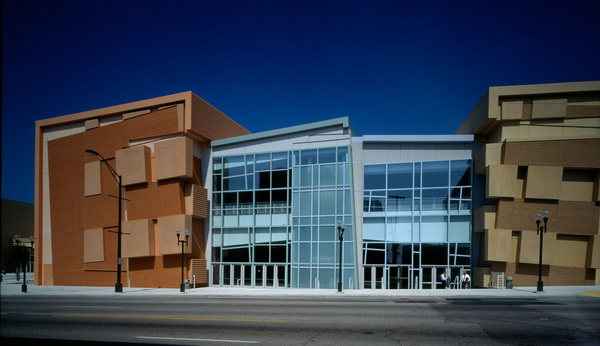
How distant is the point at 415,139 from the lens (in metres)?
30.2

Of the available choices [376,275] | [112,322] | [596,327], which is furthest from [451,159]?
[112,322]

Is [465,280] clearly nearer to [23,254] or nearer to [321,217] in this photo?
[321,217]

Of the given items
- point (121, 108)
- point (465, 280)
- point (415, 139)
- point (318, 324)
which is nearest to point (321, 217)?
point (415, 139)

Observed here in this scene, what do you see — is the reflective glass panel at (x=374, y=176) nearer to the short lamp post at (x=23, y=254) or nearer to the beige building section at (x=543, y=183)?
the beige building section at (x=543, y=183)

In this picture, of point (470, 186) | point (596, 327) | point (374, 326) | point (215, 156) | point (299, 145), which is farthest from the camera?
point (215, 156)

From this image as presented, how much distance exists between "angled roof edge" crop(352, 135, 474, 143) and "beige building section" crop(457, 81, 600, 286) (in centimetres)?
231

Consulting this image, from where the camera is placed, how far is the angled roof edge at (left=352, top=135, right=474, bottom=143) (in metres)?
30.0

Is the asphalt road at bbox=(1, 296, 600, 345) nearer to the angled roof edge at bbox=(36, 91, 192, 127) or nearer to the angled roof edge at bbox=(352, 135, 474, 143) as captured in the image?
the angled roof edge at bbox=(352, 135, 474, 143)

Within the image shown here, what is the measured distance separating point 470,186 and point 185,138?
2129cm

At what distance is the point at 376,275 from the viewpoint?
29859 mm

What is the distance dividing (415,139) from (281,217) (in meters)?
11.6

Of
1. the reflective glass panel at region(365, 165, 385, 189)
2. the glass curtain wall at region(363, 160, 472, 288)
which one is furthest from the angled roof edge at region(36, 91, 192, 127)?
the glass curtain wall at region(363, 160, 472, 288)

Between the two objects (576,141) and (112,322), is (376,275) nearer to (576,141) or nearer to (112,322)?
(576,141)

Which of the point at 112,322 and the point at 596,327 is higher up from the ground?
the point at 596,327
